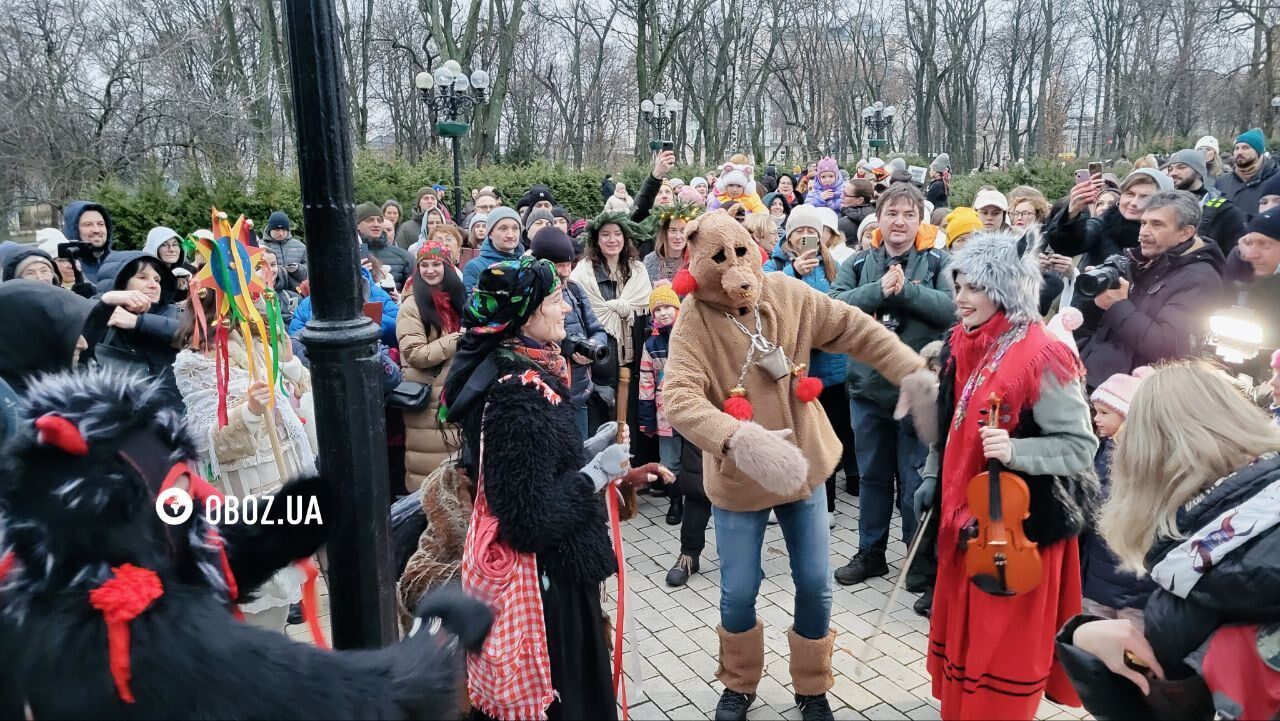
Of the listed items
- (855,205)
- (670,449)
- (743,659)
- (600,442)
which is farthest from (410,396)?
(855,205)

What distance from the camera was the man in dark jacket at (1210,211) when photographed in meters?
6.55

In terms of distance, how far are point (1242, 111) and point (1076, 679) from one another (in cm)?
3760

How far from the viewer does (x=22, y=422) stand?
1.60 meters

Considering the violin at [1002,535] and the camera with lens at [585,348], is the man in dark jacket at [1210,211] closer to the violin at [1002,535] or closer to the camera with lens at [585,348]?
the violin at [1002,535]

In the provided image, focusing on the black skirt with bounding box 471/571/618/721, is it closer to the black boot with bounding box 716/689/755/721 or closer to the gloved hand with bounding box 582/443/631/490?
the gloved hand with bounding box 582/443/631/490

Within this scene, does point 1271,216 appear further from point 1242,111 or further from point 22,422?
point 1242,111

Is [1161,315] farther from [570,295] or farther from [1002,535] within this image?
Result: [570,295]

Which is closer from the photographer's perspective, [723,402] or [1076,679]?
[1076,679]

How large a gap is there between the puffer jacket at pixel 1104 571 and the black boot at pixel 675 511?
258 centimetres

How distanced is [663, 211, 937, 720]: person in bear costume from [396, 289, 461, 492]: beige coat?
7.36 feet

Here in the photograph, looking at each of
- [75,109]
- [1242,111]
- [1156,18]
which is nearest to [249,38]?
[75,109]

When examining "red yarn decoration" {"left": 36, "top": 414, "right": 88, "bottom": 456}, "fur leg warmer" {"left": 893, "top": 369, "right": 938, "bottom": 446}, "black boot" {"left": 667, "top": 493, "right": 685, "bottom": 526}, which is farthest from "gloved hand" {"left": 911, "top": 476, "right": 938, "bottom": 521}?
"red yarn decoration" {"left": 36, "top": 414, "right": 88, "bottom": 456}

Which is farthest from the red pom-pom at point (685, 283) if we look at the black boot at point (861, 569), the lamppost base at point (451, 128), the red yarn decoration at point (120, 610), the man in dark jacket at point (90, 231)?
the lamppost base at point (451, 128)

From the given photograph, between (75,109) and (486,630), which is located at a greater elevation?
(75,109)
